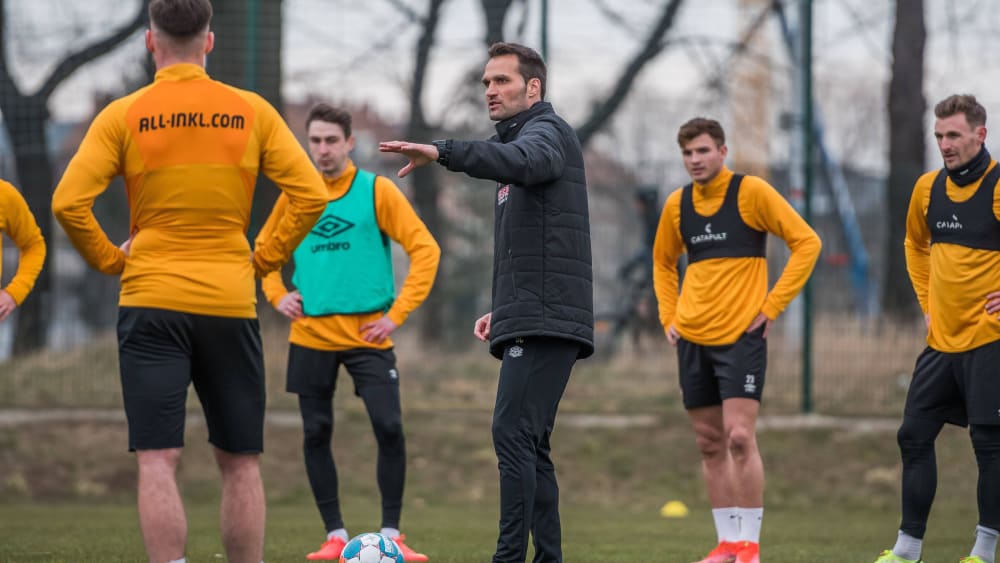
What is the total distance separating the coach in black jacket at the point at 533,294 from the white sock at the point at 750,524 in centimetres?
163

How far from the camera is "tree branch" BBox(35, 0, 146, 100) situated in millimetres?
12992

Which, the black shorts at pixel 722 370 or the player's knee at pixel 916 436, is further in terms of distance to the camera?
the black shorts at pixel 722 370

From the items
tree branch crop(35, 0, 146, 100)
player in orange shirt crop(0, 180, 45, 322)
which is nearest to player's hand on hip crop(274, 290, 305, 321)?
player in orange shirt crop(0, 180, 45, 322)

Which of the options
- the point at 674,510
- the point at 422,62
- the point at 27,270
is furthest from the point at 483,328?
the point at 422,62

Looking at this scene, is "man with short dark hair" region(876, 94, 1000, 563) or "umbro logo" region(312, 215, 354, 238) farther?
"umbro logo" region(312, 215, 354, 238)

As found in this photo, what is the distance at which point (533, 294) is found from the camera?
5.41m

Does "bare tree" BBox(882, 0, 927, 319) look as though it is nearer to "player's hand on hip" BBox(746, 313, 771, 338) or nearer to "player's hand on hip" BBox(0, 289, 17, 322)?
"player's hand on hip" BBox(746, 313, 771, 338)

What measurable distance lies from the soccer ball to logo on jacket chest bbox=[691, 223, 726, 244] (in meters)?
2.47

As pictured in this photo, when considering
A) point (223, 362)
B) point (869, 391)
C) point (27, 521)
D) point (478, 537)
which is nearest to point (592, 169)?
point (869, 391)

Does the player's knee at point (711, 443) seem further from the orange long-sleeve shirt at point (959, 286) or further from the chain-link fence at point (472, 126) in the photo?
the chain-link fence at point (472, 126)

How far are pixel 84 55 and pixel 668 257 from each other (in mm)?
7735

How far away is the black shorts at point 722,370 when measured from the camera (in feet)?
22.8

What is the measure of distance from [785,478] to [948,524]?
1.78 meters

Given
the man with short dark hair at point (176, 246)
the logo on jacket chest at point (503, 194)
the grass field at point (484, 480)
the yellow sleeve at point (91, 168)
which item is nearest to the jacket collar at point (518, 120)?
the logo on jacket chest at point (503, 194)
